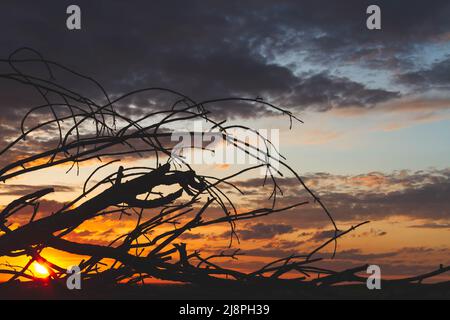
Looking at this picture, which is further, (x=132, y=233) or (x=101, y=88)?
(x=101, y=88)

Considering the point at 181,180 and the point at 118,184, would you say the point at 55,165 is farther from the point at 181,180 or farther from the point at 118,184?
the point at 181,180

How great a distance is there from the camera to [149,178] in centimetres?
209

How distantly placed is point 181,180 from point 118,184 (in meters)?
0.21

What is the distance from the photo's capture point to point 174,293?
178 centimetres

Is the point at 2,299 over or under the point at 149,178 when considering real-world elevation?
under

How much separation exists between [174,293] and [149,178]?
17.7 inches

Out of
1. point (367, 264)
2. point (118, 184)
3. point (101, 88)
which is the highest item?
point (101, 88)

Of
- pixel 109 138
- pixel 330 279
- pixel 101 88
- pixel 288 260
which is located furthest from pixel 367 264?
pixel 101 88
